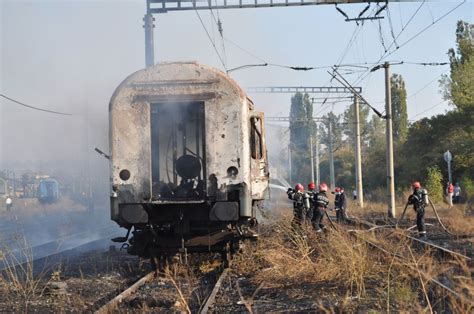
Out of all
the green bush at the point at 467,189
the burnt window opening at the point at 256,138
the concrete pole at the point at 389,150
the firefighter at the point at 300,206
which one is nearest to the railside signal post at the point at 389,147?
the concrete pole at the point at 389,150

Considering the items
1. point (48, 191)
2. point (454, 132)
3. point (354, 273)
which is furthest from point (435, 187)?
point (48, 191)

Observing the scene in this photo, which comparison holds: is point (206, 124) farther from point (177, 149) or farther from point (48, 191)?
point (48, 191)

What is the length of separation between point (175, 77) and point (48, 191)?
3763cm

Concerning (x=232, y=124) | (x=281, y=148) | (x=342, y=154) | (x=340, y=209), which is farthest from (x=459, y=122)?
(x=281, y=148)

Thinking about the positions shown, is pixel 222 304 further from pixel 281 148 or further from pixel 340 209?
pixel 281 148

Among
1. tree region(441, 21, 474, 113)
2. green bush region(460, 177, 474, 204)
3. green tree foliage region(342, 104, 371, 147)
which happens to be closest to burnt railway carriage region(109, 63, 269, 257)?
green bush region(460, 177, 474, 204)

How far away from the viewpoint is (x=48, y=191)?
4538 centimetres

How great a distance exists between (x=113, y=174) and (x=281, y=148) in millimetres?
70186

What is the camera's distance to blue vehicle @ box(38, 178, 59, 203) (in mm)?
44625

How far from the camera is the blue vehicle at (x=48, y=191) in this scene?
44.6 meters

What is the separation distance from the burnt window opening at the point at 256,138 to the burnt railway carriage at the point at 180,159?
1.05 ft

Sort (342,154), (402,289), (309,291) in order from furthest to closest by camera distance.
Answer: (342,154) < (309,291) < (402,289)

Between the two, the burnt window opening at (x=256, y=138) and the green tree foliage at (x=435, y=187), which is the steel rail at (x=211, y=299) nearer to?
the burnt window opening at (x=256, y=138)

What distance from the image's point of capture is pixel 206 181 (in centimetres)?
1001
